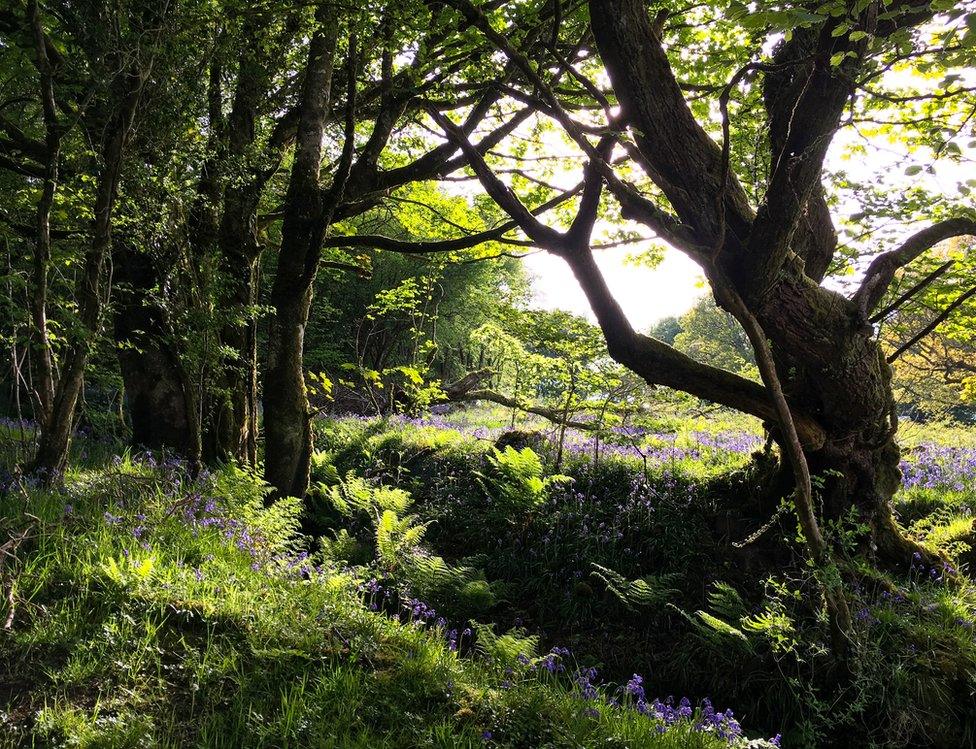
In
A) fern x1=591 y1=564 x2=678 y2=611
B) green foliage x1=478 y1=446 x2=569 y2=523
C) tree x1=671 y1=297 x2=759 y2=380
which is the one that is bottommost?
fern x1=591 y1=564 x2=678 y2=611

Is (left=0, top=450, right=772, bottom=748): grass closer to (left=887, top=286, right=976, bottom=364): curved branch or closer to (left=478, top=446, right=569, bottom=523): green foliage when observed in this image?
(left=478, top=446, right=569, bottom=523): green foliage

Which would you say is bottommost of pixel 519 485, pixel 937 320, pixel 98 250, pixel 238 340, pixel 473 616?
pixel 473 616

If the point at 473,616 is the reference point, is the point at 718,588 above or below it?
above

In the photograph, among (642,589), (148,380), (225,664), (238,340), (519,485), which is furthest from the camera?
(519,485)

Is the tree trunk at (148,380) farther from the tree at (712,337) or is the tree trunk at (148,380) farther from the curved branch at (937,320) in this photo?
the tree at (712,337)

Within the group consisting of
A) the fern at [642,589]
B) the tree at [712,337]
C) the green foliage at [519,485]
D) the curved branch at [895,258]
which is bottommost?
the fern at [642,589]

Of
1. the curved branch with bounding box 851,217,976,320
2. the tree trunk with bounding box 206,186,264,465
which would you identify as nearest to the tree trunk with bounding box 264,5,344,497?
the tree trunk with bounding box 206,186,264,465

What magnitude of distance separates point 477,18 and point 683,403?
5.25 m

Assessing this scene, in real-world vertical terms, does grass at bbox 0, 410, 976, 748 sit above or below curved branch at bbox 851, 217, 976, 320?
below

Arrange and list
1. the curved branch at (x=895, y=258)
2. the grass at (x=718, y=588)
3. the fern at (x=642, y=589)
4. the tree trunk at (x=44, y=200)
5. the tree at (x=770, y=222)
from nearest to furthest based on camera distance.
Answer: the tree at (x=770, y=222), the grass at (x=718, y=588), the tree trunk at (x=44, y=200), the curved branch at (x=895, y=258), the fern at (x=642, y=589)

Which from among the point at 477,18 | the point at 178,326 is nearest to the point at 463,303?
the point at 178,326

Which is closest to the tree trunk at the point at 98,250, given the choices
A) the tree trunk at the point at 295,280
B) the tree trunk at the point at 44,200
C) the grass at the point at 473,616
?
the tree trunk at the point at 44,200

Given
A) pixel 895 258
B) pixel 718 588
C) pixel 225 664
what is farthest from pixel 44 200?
pixel 895 258

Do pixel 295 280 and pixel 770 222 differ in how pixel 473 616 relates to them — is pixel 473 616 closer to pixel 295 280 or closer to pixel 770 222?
pixel 295 280
